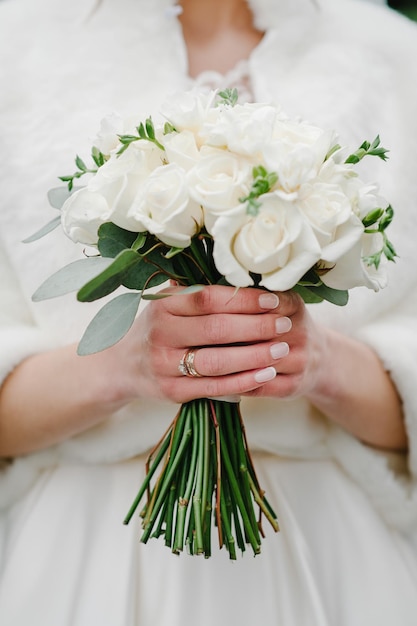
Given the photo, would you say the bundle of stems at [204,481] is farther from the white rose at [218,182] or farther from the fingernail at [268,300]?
the white rose at [218,182]

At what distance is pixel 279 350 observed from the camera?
0.75m

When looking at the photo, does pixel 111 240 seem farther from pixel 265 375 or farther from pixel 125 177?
pixel 265 375

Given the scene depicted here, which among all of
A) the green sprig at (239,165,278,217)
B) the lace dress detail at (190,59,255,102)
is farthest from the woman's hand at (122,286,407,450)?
the lace dress detail at (190,59,255,102)

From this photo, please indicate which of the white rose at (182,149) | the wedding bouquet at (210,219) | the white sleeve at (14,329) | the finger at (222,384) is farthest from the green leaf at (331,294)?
the white sleeve at (14,329)

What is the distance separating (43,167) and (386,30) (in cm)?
71

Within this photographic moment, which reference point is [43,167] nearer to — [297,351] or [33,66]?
[33,66]

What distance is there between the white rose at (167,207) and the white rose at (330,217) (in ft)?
0.37

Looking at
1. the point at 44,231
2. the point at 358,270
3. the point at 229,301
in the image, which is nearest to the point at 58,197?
the point at 44,231

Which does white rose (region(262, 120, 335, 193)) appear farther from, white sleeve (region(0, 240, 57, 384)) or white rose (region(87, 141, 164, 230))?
white sleeve (region(0, 240, 57, 384))

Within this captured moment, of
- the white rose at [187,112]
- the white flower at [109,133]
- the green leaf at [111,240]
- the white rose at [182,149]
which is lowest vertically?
the green leaf at [111,240]

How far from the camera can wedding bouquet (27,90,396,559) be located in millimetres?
616

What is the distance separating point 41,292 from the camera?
684 millimetres

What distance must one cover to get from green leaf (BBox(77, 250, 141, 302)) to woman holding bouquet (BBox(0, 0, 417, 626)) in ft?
0.37

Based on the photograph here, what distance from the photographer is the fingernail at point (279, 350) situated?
0.74 m
